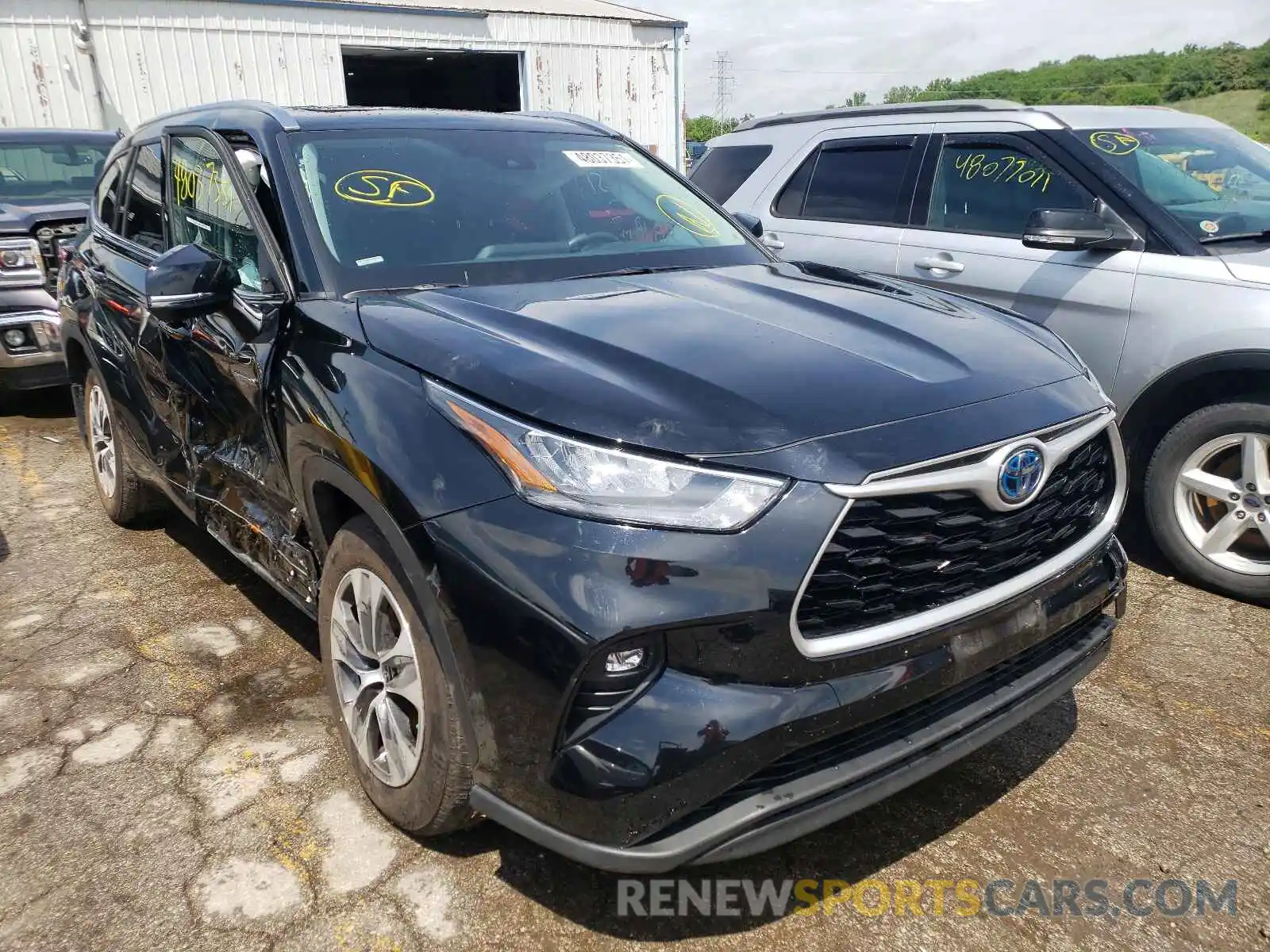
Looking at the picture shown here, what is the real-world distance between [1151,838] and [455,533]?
6.22 ft

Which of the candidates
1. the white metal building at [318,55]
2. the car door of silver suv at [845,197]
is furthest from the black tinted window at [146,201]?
the white metal building at [318,55]

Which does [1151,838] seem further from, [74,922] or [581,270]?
[74,922]

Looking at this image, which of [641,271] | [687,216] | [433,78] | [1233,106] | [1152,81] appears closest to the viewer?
[641,271]

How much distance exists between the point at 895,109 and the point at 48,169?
6453mm

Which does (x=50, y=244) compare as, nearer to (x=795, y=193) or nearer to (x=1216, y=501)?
(x=795, y=193)

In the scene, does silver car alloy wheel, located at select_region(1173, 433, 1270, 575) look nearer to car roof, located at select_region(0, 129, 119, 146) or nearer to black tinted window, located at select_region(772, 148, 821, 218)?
black tinted window, located at select_region(772, 148, 821, 218)

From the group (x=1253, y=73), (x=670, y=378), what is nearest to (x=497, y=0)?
(x=670, y=378)

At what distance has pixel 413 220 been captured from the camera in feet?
9.30

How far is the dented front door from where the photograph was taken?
270 cm

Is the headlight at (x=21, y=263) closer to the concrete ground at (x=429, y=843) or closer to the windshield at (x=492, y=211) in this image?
the concrete ground at (x=429, y=843)

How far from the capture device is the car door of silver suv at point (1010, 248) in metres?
3.94

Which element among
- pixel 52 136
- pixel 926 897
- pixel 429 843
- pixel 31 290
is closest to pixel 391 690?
pixel 429 843

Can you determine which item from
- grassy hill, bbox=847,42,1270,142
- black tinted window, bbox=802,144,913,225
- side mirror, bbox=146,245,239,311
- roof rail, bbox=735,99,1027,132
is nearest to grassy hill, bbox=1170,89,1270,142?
grassy hill, bbox=847,42,1270,142

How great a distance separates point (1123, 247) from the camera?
3.91 metres
